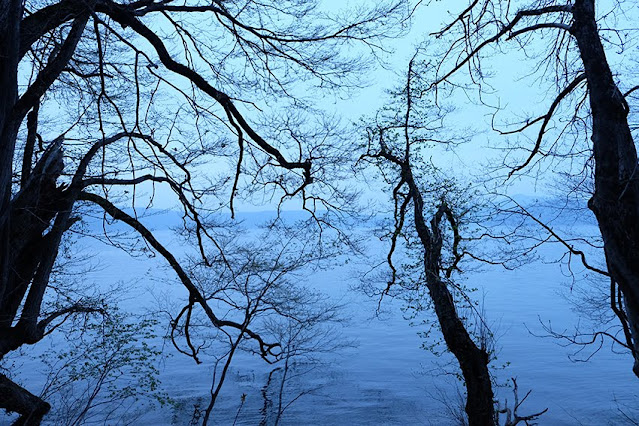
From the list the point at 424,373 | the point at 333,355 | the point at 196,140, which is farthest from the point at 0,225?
the point at 333,355

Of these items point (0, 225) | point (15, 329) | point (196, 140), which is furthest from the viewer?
point (196, 140)

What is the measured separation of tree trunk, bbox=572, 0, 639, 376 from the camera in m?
4.77

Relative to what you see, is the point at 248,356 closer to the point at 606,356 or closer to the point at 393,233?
the point at 393,233

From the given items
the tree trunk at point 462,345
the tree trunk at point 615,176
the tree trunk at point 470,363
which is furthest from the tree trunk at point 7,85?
the tree trunk at point 470,363

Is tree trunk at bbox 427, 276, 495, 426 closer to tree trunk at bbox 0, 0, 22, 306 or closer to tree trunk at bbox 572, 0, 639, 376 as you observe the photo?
tree trunk at bbox 572, 0, 639, 376

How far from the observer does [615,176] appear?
4.81 m

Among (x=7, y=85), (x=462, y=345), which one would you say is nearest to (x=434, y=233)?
(x=462, y=345)

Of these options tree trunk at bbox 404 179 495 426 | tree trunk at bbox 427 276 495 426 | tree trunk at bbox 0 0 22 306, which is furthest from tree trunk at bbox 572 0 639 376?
tree trunk at bbox 0 0 22 306

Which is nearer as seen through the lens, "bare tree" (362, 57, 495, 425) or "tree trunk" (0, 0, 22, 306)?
"tree trunk" (0, 0, 22, 306)

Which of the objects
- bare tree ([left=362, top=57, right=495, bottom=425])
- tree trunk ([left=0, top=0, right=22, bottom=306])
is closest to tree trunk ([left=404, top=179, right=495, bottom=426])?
bare tree ([left=362, top=57, right=495, bottom=425])

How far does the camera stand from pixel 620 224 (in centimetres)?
479

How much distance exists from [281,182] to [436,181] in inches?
219

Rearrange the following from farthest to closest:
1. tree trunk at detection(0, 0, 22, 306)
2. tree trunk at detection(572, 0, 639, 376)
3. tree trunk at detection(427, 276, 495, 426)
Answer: tree trunk at detection(427, 276, 495, 426) < tree trunk at detection(572, 0, 639, 376) < tree trunk at detection(0, 0, 22, 306)

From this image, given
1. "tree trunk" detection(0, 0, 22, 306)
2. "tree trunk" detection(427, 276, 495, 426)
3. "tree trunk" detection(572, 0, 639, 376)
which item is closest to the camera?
"tree trunk" detection(0, 0, 22, 306)
